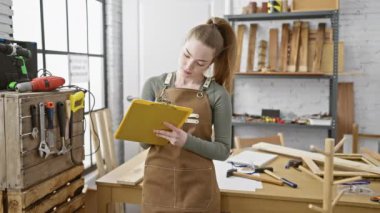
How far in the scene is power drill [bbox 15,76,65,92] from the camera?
134 cm

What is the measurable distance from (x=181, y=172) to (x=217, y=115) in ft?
0.85

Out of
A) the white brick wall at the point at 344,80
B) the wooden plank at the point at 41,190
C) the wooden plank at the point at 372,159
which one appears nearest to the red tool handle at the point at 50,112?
the wooden plank at the point at 41,190

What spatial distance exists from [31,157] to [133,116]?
1.37 ft

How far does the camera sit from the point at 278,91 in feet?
12.7

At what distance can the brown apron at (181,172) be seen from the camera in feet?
4.60

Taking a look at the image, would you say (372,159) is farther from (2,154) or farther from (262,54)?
(2,154)

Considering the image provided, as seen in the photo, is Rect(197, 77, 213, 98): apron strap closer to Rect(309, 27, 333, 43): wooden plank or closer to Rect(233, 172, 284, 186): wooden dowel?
Rect(233, 172, 284, 186): wooden dowel

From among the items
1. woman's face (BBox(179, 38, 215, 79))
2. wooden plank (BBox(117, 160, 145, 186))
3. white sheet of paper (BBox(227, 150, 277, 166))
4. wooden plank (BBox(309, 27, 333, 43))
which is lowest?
wooden plank (BBox(117, 160, 145, 186))

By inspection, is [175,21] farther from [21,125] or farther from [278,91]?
[21,125]

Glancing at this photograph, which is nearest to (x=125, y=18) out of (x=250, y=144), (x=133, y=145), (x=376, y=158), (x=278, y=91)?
(x=133, y=145)

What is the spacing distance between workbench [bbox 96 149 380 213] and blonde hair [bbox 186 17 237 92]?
1.82 feet

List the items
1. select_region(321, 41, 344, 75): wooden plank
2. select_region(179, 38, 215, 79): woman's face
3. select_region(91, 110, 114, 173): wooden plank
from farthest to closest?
select_region(321, 41, 344, 75): wooden plank, select_region(91, 110, 114, 173): wooden plank, select_region(179, 38, 215, 79): woman's face

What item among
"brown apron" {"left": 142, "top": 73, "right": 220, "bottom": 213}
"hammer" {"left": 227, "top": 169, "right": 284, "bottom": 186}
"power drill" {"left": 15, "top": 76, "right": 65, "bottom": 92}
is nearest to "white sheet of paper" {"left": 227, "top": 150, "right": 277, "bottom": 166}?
"hammer" {"left": 227, "top": 169, "right": 284, "bottom": 186}

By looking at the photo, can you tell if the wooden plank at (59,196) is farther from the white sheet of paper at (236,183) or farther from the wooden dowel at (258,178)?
the wooden dowel at (258,178)
